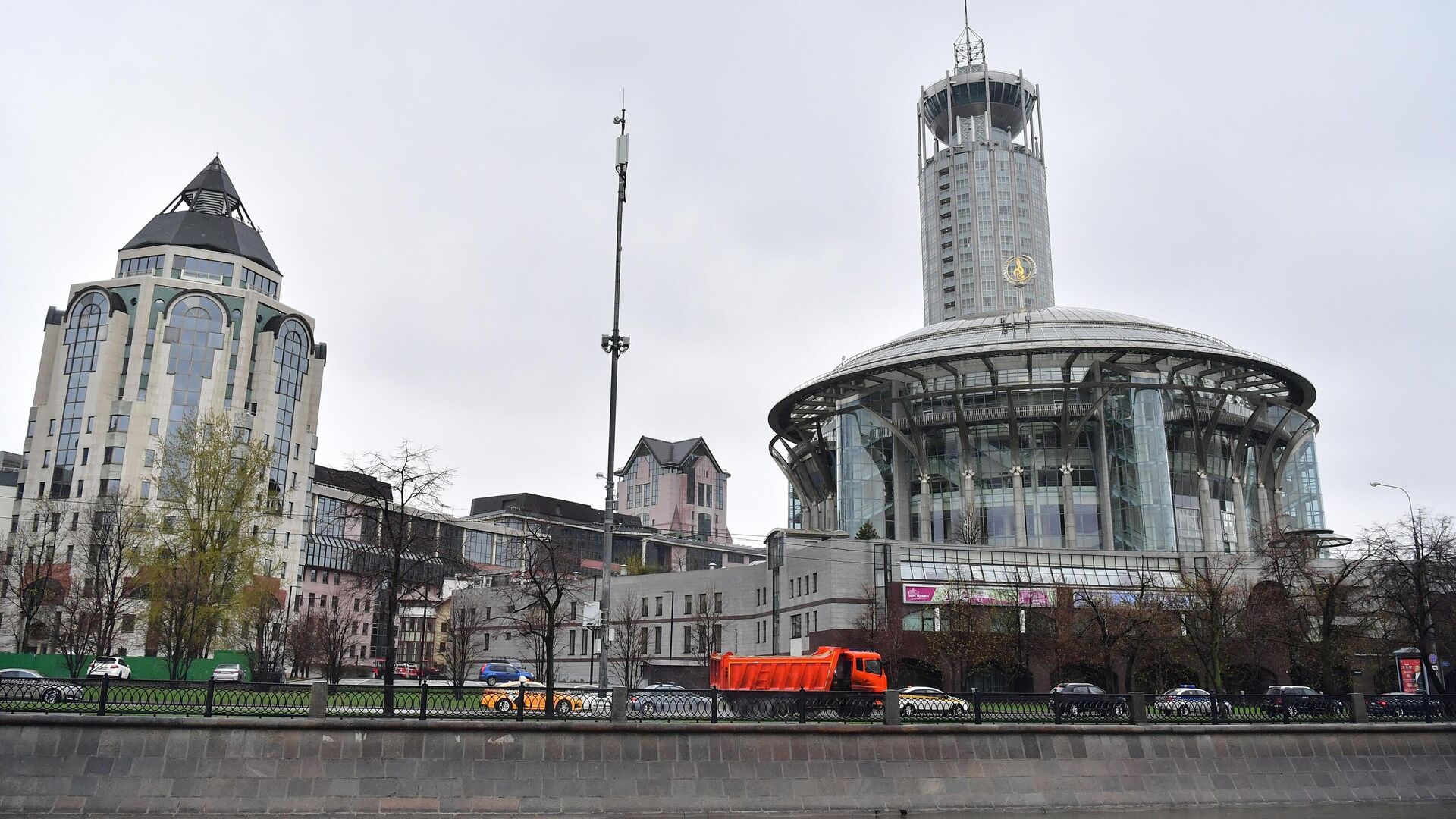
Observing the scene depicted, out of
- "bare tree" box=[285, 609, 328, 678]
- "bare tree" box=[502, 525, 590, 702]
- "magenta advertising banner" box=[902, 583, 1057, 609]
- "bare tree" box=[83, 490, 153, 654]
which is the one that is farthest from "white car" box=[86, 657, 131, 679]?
"magenta advertising banner" box=[902, 583, 1057, 609]

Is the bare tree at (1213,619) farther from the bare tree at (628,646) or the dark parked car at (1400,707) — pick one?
the bare tree at (628,646)

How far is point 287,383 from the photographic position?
10719cm

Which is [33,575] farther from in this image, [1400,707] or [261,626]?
[1400,707]

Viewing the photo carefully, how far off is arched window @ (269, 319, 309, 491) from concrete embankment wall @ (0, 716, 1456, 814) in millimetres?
84637

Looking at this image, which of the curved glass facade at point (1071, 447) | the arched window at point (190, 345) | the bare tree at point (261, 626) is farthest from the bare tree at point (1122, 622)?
the arched window at point (190, 345)

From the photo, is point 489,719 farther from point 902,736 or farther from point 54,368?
point 54,368

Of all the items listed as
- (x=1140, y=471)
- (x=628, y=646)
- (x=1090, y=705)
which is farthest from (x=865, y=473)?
(x=1090, y=705)

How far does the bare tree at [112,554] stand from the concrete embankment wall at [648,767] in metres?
32.8

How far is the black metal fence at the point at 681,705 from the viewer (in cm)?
2541

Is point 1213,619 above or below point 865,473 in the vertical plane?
below

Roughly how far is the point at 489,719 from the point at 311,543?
113 metres

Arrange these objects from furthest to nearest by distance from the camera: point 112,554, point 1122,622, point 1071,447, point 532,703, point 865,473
Answer: point 865,473, point 1071,447, point 112,554, point 1122,622, point 532,703

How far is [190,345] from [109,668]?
54.9 m

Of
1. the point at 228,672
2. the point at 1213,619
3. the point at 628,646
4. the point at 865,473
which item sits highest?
the point at 865,473
